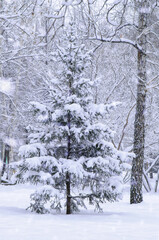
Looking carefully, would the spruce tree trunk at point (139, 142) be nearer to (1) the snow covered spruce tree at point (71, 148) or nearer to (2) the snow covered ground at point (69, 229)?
(1) the snow covered spruce tree at point (71, 148)

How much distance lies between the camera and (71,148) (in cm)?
884

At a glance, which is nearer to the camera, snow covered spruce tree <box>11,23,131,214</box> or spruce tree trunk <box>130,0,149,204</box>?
snow covered spruce tree <box>11,23,131,214</box>

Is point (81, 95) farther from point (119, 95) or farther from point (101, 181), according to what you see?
point (119, 95)

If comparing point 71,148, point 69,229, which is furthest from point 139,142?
point 69,229

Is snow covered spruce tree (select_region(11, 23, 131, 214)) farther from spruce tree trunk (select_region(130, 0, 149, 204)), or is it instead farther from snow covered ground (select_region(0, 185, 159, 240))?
spruce tree trunk (select_region(130, 0, 149, 204))

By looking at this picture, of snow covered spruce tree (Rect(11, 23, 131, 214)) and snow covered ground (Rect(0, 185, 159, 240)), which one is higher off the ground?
snow covered spruce tree (Rect(11, 23, 131, 214))

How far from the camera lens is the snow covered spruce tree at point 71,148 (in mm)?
7981

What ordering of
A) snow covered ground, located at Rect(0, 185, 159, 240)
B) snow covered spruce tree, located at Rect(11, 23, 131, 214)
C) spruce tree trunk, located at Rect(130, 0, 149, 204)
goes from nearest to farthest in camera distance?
snow covered ground, located at Rect(0, 185, 159, 240), snow covered spruce tree, located at Rect(11, 23, 131, 214), spruce tree trunk, located at Rect(130, 0, 149, 204)

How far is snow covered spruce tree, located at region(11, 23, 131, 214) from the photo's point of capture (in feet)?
26.2

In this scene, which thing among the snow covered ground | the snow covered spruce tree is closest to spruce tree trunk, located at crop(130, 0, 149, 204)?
the snow covered spruce tree

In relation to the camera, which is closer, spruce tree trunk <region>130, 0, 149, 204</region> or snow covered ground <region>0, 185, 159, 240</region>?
snow covered ground <region>0, 185, 159, 240</region>

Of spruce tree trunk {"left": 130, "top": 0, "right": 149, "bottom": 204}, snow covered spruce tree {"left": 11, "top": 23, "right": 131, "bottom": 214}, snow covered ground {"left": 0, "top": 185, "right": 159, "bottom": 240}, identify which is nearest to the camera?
snow covered ground {"left": 0, "top": 185, "right": 159, "bottom": 240}

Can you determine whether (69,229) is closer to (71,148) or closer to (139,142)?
(71,148)

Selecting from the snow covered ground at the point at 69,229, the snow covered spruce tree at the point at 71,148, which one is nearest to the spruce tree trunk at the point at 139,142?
the snow covered spruce tree at the point at 71,148
